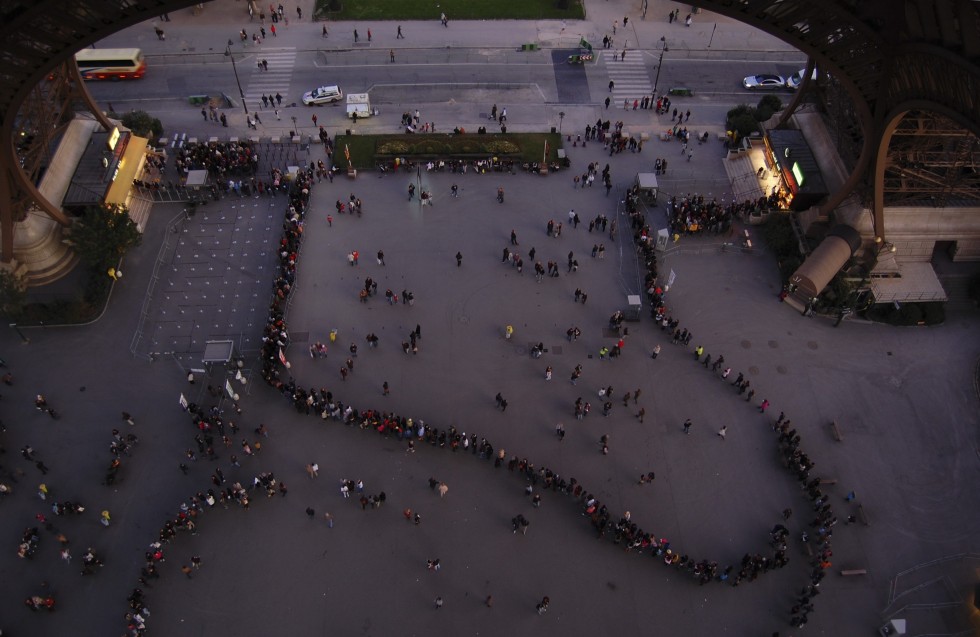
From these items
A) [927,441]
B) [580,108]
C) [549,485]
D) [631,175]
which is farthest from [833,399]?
[580,108]

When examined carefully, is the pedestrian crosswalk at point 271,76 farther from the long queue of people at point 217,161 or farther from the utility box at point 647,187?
the utility box at point 647,187

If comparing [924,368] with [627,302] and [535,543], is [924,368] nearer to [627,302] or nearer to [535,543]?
[627,302]

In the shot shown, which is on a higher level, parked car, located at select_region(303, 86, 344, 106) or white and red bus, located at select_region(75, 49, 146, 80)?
white and red bus, located at select_region(75, 49, 146, 80)

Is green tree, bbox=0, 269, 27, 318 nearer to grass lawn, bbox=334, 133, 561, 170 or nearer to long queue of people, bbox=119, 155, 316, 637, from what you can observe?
long queue of people, bbox=119, 155, 316, 637

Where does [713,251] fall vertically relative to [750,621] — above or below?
above

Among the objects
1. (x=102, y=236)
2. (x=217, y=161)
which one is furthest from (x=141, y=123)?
(x=102, y=236)

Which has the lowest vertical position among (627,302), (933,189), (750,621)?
(750,621)

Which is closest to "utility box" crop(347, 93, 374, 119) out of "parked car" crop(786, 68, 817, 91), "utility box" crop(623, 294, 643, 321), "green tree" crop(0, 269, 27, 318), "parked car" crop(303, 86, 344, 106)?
"parked car" crop(303, 86, 344, 106)

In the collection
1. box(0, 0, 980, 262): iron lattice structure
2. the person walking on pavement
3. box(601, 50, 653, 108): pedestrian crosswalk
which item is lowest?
the person walking on pavement
